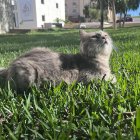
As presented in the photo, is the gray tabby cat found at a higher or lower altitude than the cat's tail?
higher

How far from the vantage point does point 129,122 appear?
2.29 metres

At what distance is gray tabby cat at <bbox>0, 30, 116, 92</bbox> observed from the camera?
369cm

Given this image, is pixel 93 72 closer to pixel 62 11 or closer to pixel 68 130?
pixel 68 130

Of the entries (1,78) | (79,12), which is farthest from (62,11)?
(1,78)

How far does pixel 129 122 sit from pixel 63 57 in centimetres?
188

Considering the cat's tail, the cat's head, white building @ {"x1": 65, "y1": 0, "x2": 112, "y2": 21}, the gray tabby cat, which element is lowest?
the cat's tail

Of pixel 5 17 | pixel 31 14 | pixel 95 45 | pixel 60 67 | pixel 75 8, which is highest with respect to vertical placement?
pixel 75 8

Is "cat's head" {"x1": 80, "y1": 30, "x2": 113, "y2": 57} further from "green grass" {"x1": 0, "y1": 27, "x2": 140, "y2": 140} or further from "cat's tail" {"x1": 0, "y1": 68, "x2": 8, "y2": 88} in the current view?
"cat's tail" {"x1": 0, "y1": 68, "x2": 8, "y2": 88}

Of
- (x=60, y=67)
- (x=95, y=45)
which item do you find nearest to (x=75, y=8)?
(x=95, y=45)

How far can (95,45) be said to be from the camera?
4238 millimetres

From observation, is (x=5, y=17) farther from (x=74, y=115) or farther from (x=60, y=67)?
(x=74, y=115)

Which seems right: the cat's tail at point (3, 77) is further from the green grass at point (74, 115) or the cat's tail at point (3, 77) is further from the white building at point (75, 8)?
the white building at point (75, 8)

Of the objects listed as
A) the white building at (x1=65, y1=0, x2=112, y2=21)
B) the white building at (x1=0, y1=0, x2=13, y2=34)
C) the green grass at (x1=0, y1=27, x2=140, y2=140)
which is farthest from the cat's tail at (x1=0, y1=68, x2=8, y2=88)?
the white building at (x1=65, y1=0, x2=112, y2=21)

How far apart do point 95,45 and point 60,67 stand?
0.62 metres
